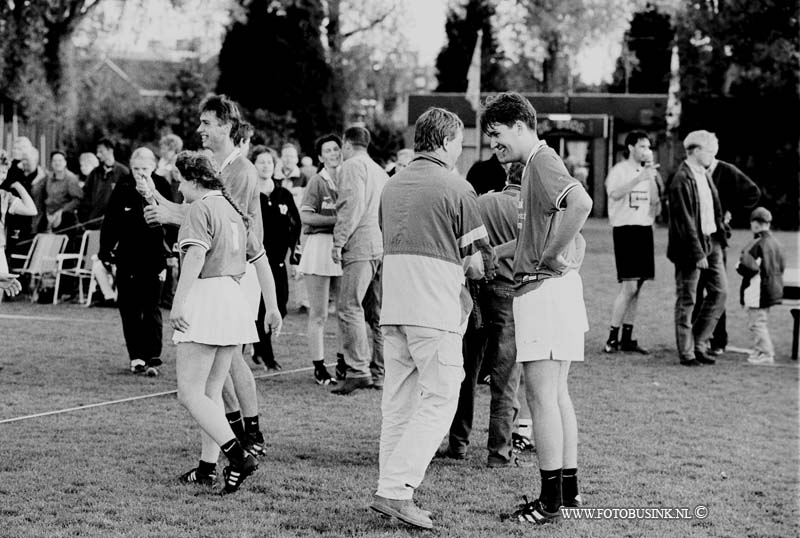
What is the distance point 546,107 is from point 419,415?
1445 inches

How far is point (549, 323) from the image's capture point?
581cm

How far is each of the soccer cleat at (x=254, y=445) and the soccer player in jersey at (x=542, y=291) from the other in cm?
197

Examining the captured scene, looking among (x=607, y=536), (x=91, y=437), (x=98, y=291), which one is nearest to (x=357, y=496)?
(x=607, y=536)

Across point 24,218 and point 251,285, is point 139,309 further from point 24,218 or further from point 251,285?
point 24,218

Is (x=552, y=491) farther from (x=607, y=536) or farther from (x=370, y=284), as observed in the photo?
(x=370, y=284)

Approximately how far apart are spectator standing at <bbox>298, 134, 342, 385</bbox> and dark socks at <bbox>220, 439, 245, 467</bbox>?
384 centimetres

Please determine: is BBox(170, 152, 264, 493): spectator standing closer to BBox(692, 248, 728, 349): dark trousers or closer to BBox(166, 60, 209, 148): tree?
BBox(692, 248, 728, 349): dark trousers

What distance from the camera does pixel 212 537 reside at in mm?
5480

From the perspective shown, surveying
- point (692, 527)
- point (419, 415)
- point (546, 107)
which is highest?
point (546, 107)

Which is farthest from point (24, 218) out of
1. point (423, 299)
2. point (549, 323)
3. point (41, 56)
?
point (41, 56)

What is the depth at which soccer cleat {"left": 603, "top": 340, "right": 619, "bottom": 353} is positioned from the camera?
12.5 meters

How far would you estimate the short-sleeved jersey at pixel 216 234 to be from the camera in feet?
20.4

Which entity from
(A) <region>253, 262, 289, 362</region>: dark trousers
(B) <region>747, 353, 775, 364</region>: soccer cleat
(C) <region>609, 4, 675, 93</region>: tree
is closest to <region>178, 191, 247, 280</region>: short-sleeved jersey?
(A) <region>253, 262, 289, 362</region>: dark trousers

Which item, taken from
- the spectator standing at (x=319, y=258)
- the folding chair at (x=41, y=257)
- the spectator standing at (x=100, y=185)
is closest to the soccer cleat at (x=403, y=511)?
the spectator standing at (x=319, y=258)
